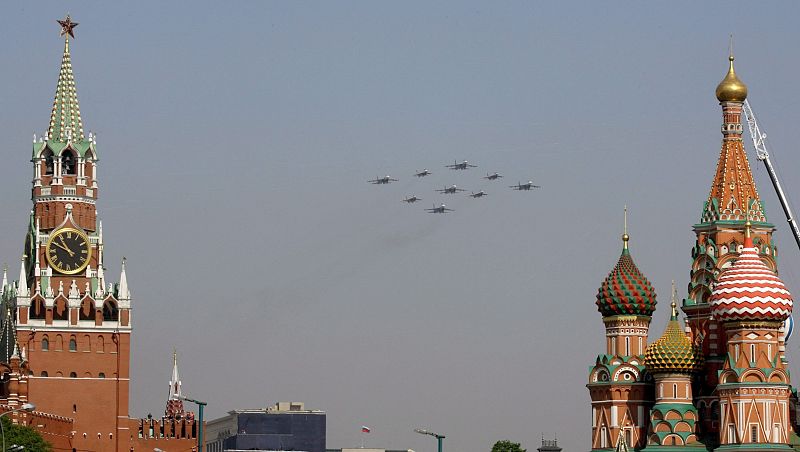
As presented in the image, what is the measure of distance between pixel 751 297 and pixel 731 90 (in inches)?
763

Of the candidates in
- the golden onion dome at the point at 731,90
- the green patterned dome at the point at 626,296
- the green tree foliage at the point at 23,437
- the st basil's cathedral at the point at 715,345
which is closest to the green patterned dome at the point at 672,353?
the st basil's cathedral at the point at 715,345

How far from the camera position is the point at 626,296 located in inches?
7003

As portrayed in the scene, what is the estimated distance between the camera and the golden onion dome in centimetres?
18175

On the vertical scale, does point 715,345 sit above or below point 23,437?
above

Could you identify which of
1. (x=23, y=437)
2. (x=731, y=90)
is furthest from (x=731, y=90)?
(x=23, y=437)

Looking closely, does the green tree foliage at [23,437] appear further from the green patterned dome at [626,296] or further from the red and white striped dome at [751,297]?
the red and white striped dome at [751,297]

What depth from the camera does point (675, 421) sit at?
569ft

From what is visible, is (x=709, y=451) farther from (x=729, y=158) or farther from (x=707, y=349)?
(x=729, y=158)

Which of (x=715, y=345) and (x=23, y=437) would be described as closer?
(x=23, y=437)

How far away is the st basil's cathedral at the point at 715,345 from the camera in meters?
170

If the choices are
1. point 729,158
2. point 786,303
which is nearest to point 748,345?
point 786,303

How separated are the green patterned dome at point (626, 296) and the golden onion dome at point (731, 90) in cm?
1450

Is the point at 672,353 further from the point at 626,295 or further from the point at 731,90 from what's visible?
the point at 731,90

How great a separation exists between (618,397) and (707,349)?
23.4ft
